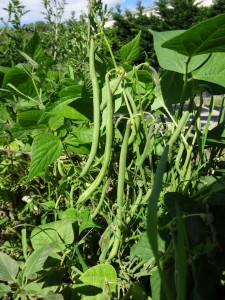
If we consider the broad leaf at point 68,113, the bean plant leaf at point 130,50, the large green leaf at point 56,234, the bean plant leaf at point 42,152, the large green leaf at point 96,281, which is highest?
the bean plant leaf at point 130,50

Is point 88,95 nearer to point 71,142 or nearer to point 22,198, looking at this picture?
point 71,142

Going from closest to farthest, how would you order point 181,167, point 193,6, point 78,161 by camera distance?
1. point 181,167
2. point 78,161
3. point 193,6

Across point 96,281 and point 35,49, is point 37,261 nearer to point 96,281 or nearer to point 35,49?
point 96,281

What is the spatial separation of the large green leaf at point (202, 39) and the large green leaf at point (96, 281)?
0.85ft

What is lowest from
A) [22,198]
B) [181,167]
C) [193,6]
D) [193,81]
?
[22,198]

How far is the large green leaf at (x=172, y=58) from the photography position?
45 centimetres

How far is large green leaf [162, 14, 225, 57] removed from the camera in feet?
1.06

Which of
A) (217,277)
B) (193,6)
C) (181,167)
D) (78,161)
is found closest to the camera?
(217,277)

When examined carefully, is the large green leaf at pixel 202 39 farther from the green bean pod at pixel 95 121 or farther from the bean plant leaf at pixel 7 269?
the bean plant leaf at pixel 7 269

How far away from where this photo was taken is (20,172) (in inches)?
28.1

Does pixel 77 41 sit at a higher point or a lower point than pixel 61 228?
higher

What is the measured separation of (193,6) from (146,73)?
42.0 feet

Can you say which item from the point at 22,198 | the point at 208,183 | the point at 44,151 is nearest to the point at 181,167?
the point at 208,183

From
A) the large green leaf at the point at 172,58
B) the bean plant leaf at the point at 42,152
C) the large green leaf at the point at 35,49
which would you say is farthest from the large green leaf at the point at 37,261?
the large green leaf at the point at 35,49
